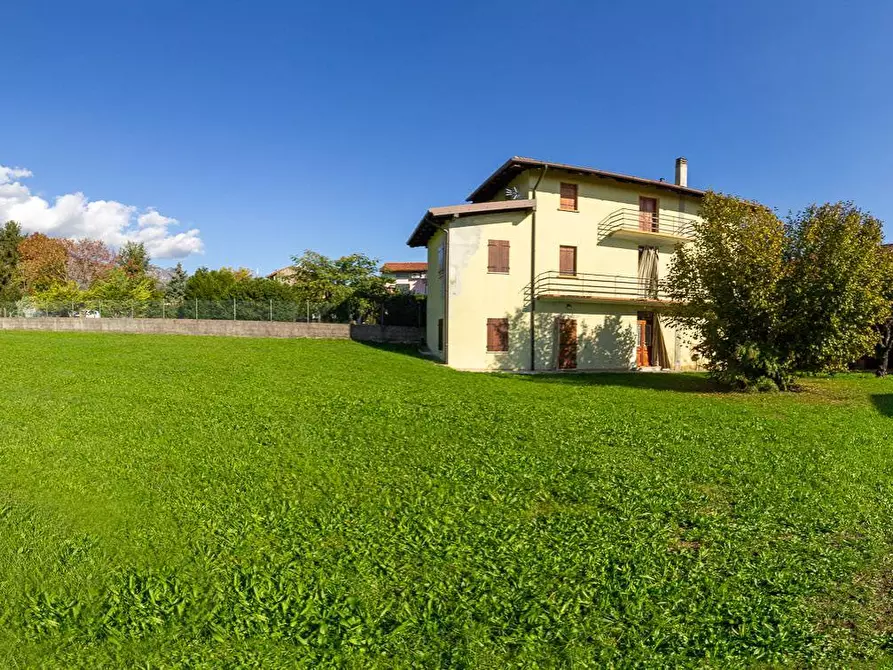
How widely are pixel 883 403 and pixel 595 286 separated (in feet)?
Answer: 36.8

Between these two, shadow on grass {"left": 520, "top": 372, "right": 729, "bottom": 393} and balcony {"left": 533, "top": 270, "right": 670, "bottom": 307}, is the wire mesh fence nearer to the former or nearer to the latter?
balcony {"left": 533, "top": 270, "right": 670, "bottom": 307}

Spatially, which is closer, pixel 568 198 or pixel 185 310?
pixel 568 198

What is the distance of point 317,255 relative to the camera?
3438cm

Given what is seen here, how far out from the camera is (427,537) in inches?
195

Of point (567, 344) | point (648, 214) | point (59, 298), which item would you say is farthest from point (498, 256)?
point (59, 298)

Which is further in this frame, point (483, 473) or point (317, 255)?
point (317, 255)

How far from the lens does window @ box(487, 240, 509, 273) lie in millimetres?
20781

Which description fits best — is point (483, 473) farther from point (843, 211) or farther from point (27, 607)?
point (843, 211)

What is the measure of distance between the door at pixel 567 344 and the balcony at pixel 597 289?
1.09 meters

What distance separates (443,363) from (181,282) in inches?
1519

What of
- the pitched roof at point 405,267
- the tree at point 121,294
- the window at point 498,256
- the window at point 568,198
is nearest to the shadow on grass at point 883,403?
the window at point 568,198

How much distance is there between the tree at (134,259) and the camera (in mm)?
48594

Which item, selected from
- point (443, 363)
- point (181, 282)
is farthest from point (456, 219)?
point (181, 282)

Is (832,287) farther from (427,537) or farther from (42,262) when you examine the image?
(42,262)
